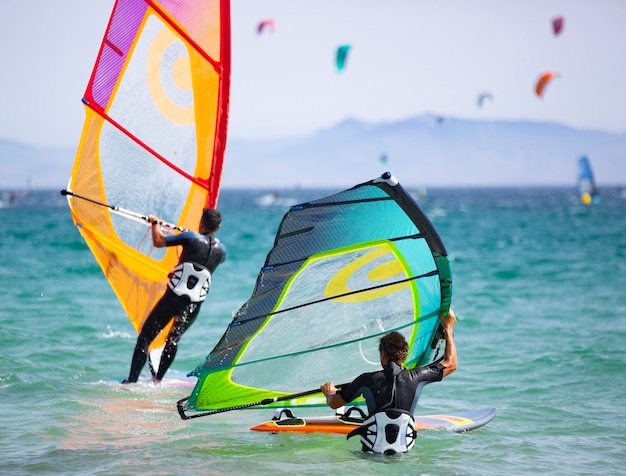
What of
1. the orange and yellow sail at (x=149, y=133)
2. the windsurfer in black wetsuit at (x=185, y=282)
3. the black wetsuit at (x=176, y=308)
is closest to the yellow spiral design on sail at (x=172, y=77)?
the orange and yellow sail at (x=149, y=133)

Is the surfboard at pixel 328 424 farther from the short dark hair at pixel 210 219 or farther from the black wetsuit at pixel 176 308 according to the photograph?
the short dark hair at pixel 210 219

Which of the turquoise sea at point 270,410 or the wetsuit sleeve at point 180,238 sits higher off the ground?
the wetsuit sleeve at point 180,238

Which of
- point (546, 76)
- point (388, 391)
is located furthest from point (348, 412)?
point (546, 76)

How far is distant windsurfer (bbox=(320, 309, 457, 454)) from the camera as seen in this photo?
4.95 m

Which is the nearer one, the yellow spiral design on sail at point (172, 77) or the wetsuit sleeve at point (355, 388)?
the wetsuit sleeve at point (355, 388)

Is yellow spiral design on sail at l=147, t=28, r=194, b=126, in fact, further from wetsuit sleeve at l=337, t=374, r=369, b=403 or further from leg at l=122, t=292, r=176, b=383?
wetsuit sleeve at l=337, t=374, r=369, b=403

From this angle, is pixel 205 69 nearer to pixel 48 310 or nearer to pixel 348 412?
pixel 348 412

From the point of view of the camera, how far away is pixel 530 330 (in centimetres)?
1116

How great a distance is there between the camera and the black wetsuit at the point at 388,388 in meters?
4.95

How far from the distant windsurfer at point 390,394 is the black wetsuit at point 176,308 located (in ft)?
7.10

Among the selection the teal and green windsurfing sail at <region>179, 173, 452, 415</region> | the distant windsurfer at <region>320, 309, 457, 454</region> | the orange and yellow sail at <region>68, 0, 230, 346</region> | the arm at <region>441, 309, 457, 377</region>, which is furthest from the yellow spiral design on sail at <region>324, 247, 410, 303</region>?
the orange and yellow sail at <region>68, 0, 230, 346</region>

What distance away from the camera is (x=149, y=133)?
7758mm

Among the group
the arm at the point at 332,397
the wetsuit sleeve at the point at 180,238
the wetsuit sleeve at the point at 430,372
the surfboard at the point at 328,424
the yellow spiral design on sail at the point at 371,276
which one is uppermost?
the wetsuit sleeve at the point at 180,238

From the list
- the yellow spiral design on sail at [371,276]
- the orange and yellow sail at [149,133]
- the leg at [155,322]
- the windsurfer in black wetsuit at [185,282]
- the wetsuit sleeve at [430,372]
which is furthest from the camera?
the orange and yellow sail at [149,133]
